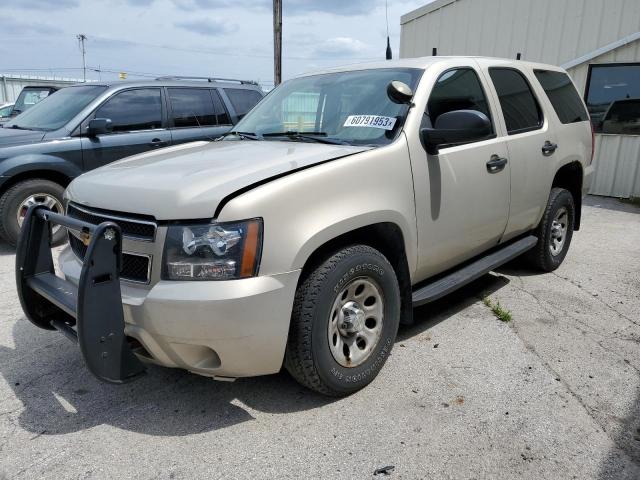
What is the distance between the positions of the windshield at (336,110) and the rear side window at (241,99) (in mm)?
3456

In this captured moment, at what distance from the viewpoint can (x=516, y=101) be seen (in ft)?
13.9

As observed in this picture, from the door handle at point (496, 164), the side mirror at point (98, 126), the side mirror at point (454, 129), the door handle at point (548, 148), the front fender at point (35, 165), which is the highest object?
the side mirror at point (454, 129)

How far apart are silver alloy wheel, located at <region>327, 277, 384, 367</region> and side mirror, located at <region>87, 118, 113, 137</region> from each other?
174 inches

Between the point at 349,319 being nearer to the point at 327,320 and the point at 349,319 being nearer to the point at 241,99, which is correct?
the point at 327,320

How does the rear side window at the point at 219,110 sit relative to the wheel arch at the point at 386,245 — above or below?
above

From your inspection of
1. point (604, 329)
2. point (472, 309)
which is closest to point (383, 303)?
point (472, 309)

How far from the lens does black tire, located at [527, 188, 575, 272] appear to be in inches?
187

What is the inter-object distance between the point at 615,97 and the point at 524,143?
6.22m

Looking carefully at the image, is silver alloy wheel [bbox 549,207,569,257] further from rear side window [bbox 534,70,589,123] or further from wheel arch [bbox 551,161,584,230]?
rear side window [bbox 534,70,589,123]

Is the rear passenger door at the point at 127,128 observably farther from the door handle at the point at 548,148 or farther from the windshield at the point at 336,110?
the door handle at the point at 548,148

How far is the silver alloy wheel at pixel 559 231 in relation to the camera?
5039 mm

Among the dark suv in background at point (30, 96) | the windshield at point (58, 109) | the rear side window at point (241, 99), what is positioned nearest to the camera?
the windshield at point (58, 109)

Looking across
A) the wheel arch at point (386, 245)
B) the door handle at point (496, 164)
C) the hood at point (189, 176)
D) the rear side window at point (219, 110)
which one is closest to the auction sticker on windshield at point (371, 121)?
the hood at point (189, 176)

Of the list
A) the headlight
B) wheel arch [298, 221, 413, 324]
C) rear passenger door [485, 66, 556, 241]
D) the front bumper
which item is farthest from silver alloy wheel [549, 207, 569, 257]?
the headlight
